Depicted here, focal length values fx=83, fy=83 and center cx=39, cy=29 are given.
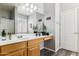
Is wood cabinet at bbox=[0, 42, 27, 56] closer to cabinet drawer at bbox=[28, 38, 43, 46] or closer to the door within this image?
cabinet drawer at bbox=[28, 38, 43, 46]

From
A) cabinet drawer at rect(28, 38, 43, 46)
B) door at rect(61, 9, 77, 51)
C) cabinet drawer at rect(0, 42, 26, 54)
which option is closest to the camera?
cabinet drawer at rect(0, 42, 26, 54)

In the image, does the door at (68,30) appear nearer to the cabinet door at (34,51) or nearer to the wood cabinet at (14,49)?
the cabinet door at (34,51)

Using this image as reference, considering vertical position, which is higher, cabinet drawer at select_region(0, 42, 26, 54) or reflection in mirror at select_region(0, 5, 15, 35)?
reflection in mirror at select_region(0, 5, 15, 35)

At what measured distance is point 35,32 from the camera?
1520mm

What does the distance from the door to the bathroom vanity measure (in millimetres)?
254

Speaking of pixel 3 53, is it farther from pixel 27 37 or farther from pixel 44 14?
pixel 44 14

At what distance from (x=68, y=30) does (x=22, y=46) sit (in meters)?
0.84

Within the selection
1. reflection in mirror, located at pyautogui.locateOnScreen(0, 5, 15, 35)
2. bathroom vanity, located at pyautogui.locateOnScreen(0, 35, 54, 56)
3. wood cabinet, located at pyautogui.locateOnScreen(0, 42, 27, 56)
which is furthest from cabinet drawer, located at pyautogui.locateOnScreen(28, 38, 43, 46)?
reflection in mirror, located at pyautogui.locateOnScreen(0, 5, 15, 35)

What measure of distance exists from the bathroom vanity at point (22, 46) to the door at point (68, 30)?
25 cm

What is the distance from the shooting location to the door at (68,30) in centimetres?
140

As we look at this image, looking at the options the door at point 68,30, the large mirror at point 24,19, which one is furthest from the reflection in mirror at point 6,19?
the door at point 68,30

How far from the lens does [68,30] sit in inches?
57.0

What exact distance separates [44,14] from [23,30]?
47 centimetres

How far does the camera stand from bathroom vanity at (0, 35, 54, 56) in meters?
1.15
